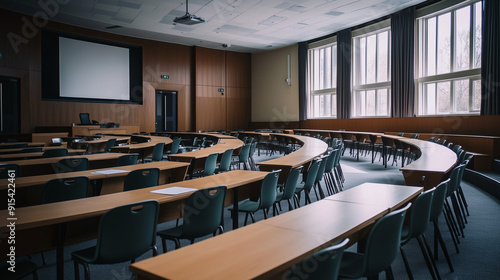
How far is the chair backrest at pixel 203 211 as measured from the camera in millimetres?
2465

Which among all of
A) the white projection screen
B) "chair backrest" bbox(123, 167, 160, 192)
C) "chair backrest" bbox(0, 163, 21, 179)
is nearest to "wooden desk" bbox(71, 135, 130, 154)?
"chair backrest" bbox(0, 163, 21, 179)

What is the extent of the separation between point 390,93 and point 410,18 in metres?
2.50

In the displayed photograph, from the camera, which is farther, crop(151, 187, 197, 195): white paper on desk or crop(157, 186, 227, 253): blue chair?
crop(151, 187, 197, 195): white paper on desk

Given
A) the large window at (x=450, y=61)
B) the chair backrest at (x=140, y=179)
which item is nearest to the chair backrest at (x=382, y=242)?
the chair backrest at (x=140, y=179)

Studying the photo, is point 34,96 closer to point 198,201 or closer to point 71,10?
point 71,10

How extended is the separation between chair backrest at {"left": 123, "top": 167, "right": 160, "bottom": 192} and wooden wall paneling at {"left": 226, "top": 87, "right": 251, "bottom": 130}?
45.8 ft

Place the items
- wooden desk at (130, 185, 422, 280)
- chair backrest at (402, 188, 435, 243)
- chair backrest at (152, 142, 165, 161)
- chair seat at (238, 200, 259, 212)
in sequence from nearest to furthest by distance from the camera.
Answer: wooden desk at (130, 185, 422, 280)
chair backrest at (402, 188, 435, 243)
chair seat at (238, 200, 259, 212)
chair backrest at (152, 142, 165, 161)

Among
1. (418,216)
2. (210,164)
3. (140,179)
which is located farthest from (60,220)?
(210,164)

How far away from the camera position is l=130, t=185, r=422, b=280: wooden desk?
1.30 metres

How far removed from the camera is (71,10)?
1073 cm

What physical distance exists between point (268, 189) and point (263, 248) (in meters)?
1.77

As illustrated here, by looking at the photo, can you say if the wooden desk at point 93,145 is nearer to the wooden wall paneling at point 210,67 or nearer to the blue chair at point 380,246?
the blue chair at point 380,246

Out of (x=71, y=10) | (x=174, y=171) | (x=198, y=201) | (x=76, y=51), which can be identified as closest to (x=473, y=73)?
(x=174, y=171)

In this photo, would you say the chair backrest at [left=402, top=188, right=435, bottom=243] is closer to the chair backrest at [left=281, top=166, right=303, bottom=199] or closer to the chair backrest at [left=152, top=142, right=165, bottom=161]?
the chair backrest at [left=281, top=166, right=303, bottom=199]
